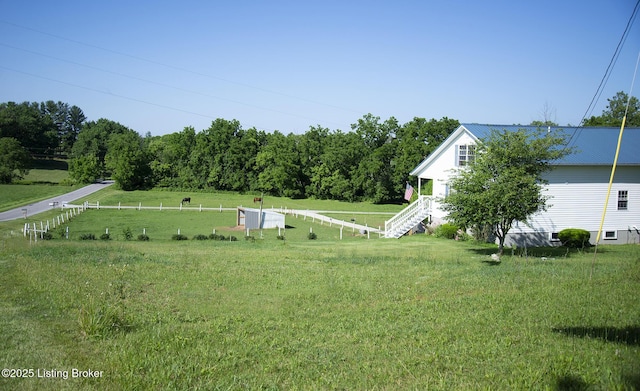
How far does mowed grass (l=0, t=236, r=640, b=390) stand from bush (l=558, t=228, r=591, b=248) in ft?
32.1

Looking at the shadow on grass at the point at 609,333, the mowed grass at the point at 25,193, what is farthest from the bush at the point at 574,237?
the mowed grass at the point at 25,193

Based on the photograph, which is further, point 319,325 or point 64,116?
point 64,116

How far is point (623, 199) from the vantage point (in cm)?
2944

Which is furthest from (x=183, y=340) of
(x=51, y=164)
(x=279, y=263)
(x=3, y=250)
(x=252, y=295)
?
(x=51, y=164)

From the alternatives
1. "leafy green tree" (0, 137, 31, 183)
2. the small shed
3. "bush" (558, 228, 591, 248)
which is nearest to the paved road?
"leafy green tree" (0, 137, 31, 183)

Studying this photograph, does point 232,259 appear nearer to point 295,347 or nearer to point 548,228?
point 295,347

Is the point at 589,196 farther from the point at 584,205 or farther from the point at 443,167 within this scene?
the point at 443,167

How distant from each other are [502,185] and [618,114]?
61.7 meters

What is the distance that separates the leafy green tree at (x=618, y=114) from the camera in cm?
5822

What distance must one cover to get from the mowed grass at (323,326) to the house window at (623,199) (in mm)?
13469

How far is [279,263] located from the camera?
19391mm

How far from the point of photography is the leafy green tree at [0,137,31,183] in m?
88.8

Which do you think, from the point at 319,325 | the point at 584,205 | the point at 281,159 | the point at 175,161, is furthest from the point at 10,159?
the point at 319,325

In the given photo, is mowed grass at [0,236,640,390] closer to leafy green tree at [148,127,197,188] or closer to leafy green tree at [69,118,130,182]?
leafy green tree at [148,127,197,188]
